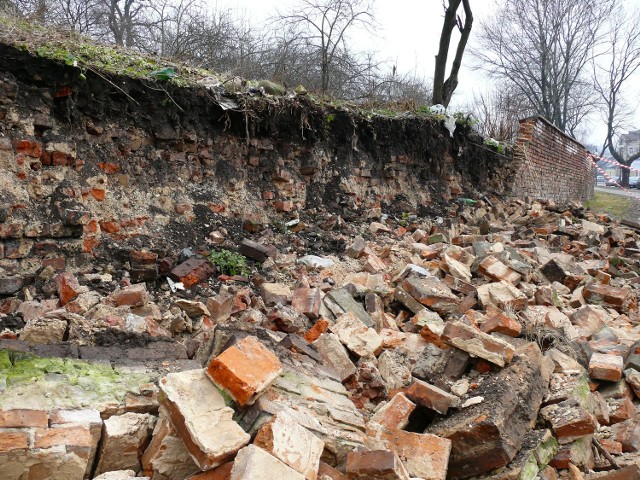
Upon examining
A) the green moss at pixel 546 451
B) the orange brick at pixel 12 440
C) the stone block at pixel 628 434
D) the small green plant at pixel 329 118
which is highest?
the small green plant at pixel 329 118

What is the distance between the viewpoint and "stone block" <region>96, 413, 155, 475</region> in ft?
5.98

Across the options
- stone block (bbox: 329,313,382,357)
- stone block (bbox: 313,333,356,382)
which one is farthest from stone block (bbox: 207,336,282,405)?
stone block (bbox: 329,313,382,357)

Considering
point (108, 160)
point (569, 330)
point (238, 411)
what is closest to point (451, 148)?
point (569, 330)

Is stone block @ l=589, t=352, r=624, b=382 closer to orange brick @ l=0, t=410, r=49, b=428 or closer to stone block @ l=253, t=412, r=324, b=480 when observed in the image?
stone block @ l=253, t=412, r=324, b=480

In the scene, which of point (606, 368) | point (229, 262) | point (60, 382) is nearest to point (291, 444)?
point (60, 382)

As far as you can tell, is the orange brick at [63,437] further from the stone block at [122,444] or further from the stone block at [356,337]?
the stone block at [356,337]

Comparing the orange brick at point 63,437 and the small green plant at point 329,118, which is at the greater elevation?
the small green plant at point 329,118

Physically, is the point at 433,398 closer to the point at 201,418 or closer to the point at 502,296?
the point at 201,418

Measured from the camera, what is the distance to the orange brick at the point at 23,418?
1.74 metres

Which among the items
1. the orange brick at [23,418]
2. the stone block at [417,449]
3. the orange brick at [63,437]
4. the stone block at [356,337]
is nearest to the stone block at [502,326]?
the stone block at [356,337]

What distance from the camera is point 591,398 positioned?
2818 millimetres

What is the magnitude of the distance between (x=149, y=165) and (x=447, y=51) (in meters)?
8.58

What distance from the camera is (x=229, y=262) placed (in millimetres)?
4539

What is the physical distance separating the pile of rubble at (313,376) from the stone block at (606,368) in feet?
0.04
